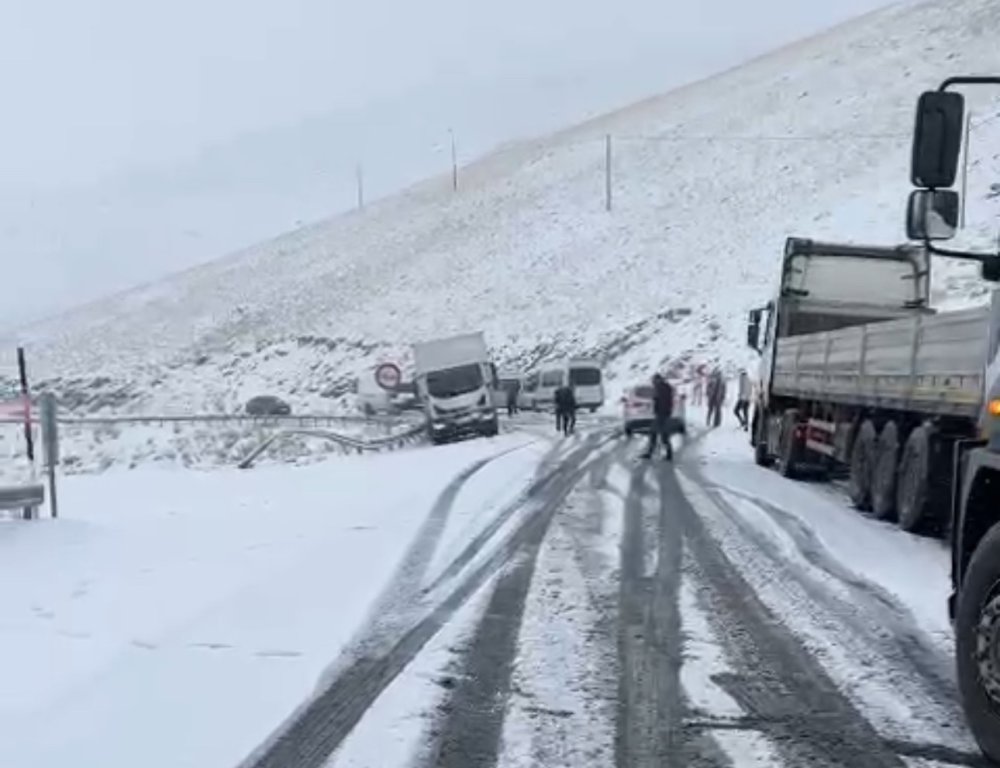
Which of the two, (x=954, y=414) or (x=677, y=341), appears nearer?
(x=954, y=414)

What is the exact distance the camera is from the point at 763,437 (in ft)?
71.4

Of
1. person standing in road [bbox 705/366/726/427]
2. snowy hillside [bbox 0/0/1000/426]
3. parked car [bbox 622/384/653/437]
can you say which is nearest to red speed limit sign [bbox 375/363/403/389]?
snowy hillside [bbox 0/0/1000/426]

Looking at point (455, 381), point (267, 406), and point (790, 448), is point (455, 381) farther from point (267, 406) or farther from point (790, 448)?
point (267, 406)

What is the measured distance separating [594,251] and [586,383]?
24403mm

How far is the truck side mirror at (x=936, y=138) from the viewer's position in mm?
5750

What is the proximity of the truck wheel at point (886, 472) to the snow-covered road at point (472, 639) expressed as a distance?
0.87ft

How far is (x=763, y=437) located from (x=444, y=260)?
58.8m

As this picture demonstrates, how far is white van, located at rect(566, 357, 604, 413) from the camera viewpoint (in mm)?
47312

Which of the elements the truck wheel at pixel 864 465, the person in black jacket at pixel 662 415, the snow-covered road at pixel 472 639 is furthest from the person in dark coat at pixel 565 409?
the snow-covered road at pixel 472 639

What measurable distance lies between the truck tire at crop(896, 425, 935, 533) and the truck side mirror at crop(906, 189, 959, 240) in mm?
6586

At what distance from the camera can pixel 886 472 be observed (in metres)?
13.5

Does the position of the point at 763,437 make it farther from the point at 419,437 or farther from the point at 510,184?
the point at 510,184

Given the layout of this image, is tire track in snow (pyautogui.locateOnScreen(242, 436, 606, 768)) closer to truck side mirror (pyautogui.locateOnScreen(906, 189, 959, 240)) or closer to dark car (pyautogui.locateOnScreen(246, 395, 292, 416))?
truck side mirror (pyautogui.locateOnScreen(906, 189, 959, 240))

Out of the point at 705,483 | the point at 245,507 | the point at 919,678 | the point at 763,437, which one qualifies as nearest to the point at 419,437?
the point at 763,437
